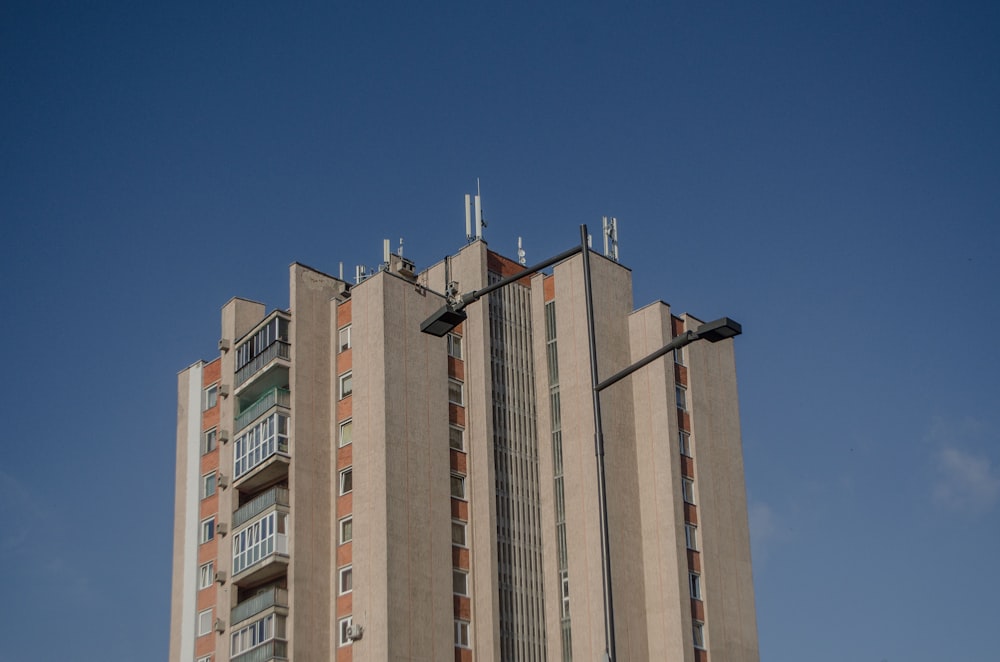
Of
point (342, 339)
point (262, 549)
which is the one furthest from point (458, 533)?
point (342, 339)

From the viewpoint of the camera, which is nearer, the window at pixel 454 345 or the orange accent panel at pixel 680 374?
the window at pixel 454 345

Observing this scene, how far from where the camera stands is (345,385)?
54.6 m

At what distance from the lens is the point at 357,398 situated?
5309 cm

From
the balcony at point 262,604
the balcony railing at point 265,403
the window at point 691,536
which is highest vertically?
the balcony railing at point 265,403

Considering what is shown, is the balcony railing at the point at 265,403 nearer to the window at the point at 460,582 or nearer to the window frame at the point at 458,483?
the window frame at the point at 458,483

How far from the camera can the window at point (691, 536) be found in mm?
54375

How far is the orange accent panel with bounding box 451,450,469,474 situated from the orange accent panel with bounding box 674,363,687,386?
29.8 feet

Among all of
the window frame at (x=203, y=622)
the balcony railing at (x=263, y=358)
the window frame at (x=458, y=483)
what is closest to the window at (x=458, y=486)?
the window frame at (x=458, y=483)

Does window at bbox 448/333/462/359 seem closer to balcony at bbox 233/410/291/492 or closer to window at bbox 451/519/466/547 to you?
window at bbox 451/519/466/547

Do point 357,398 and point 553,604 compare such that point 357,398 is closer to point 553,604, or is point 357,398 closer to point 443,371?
point 443,371

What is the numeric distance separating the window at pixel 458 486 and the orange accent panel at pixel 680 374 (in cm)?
952

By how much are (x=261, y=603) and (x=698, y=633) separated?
16.1 meters

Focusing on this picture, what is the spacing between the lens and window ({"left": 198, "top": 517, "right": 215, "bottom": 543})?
5822cm

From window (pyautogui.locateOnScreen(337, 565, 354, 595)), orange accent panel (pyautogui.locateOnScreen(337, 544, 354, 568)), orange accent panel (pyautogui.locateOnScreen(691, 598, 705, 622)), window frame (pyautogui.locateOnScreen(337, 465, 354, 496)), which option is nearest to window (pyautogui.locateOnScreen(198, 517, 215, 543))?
window frame (pyautogui.locateOnScreen(337, 465, 354, 496))
